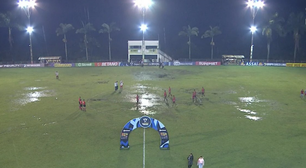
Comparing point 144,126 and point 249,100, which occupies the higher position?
point 144,126

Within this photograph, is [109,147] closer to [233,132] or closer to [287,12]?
[233,132]

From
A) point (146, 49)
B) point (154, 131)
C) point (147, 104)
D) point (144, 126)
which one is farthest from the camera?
point (146, 49)

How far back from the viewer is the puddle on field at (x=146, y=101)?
25844mm

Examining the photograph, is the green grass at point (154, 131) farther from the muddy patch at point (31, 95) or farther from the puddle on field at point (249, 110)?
the puddle on field at point (249, 110)

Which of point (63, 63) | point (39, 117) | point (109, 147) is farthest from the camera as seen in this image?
point (63, 63)

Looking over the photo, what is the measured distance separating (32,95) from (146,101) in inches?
613

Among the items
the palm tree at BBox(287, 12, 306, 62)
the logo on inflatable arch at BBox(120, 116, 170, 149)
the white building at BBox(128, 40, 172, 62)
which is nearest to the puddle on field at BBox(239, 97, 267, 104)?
the logo on inflatable arch at BBox(120, 116, 170, 149)

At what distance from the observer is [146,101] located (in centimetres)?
2962

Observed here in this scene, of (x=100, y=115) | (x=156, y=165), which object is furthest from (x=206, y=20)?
(x=156, y=165)

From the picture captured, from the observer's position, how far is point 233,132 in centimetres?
1967

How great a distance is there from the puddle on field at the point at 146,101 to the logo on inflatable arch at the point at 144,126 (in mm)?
8267

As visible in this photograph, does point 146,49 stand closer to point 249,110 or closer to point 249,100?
point 249,100

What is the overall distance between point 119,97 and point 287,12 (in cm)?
8906

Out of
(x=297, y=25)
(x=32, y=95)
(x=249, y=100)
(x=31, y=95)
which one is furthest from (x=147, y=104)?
(x=297, y=25)
